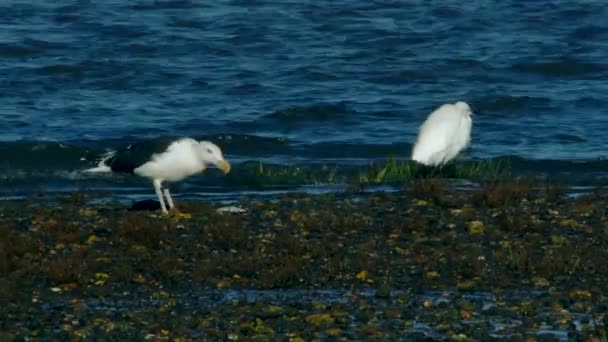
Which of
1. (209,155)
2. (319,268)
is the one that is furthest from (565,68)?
(319,268)

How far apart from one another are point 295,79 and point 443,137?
10273mm

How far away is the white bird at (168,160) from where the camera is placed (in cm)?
1477

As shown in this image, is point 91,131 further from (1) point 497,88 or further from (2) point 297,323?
(2) point 297,323

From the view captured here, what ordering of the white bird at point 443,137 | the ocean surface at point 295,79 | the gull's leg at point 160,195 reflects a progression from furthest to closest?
the ocean surface at point 295,79 < the white bird at point 443,137 < the gull's leg at point 160,195

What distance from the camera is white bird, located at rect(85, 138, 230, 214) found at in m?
14.8

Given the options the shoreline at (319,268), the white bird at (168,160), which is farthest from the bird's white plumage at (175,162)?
the shoreline at (319,268)

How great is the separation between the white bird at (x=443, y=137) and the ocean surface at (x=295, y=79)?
2.11m

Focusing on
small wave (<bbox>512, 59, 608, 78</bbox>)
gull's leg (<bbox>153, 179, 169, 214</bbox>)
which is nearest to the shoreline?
gull's leg (<bbox>153, 179, 169, 214</bbox>)

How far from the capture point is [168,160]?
14.8 m

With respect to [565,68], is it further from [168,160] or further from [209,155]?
[168,160]

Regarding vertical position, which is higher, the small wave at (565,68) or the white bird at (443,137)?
the white bird at (443,137)

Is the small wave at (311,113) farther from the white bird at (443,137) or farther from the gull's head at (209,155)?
the gull's head at (209,155)

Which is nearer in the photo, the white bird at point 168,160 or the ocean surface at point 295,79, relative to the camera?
the white bird at point 168,160

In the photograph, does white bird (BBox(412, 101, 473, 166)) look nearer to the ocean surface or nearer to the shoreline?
the ocean surface
